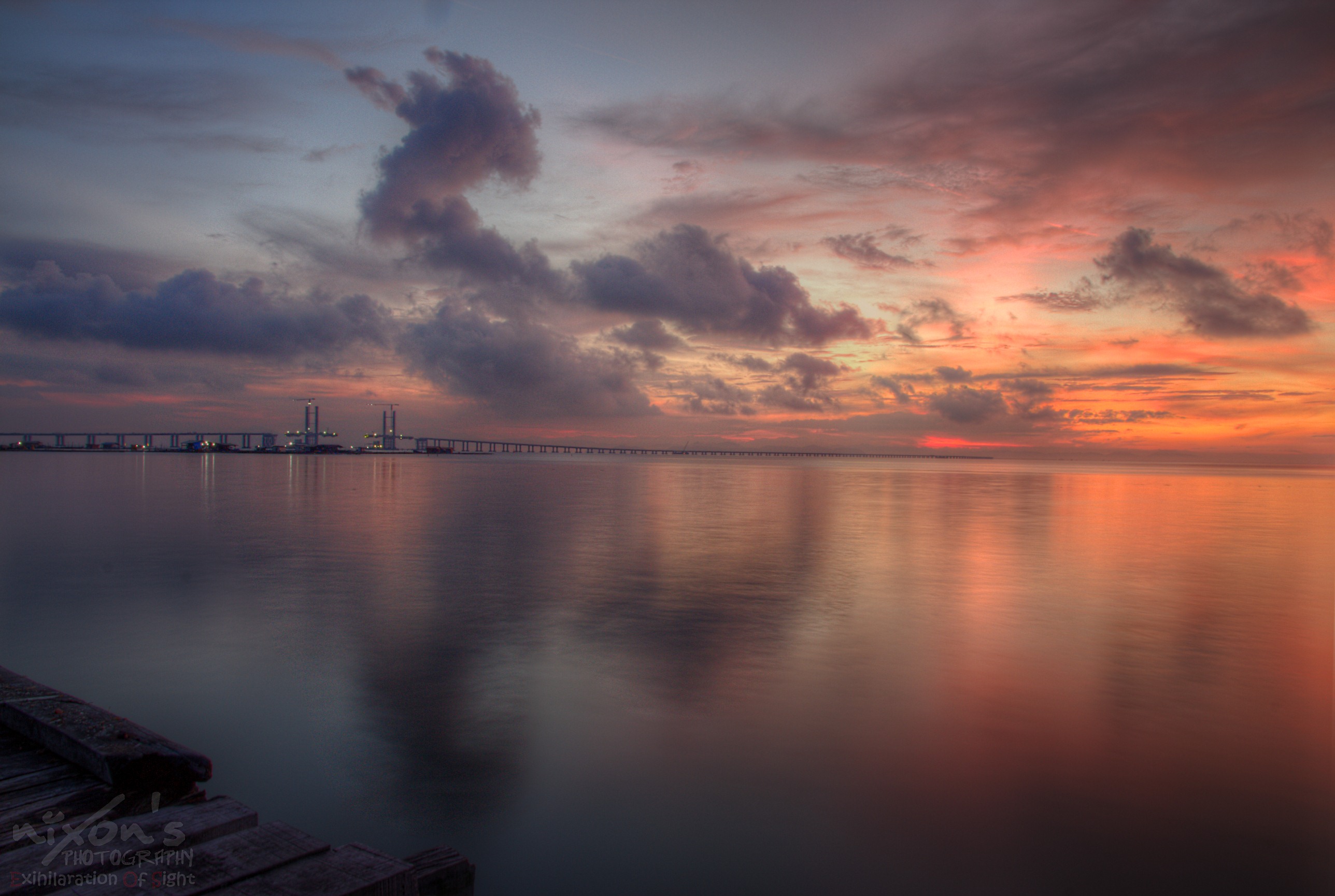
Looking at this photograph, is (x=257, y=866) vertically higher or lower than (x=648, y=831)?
higher

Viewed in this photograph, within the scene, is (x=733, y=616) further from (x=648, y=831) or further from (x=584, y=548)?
(x=584, y=548)

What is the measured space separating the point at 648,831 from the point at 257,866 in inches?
97.9

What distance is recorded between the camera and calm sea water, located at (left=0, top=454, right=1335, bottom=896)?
4633 mm

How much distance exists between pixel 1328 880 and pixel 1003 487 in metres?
50.8

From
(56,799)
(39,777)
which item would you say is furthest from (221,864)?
(39,777)

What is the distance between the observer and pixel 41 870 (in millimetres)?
3023

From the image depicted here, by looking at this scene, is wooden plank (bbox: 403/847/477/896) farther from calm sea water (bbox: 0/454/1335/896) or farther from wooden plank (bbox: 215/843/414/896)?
calm sea water (bbox: 0/454/1335/896)

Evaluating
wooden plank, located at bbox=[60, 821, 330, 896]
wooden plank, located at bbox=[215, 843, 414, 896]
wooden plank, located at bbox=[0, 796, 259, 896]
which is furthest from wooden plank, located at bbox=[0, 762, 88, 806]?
wooden plank, located at bbox=[215, 843, 414, 896]

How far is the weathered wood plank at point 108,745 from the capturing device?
4.01 meters

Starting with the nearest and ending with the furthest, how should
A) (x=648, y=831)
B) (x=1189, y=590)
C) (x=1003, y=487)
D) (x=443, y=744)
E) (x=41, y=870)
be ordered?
(x=41, y=870)
(x=648, y=831)
(x=443, y=744)
(x=1189, y=590)
(x=1003, y=487)

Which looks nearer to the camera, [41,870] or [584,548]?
[41,870]

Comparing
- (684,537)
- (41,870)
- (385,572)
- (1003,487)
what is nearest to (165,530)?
(385,572)

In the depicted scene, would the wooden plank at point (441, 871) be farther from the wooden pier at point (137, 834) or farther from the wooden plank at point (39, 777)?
the wooden plank at point (39, 777)

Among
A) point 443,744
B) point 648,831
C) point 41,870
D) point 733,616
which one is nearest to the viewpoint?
point 41,870
